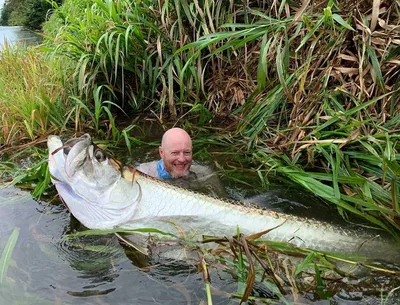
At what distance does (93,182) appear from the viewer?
2740mm

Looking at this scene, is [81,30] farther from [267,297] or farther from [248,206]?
[267,297]

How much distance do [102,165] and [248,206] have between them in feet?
3.07

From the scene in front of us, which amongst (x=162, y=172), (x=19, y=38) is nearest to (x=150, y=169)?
(x=162, y=172)

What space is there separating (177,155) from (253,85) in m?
1.53

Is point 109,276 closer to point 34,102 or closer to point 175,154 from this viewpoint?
point 175,154

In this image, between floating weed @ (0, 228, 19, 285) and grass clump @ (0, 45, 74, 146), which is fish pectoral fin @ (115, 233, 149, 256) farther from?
grass clump @ (0, 45, 74, 146)

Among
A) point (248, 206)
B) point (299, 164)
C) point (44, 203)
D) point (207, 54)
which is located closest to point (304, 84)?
point (299, 164)

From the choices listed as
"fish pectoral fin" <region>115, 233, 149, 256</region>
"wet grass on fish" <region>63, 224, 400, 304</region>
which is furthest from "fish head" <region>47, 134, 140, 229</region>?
"wet grass on fish" <region>63, 224, 400, 304</region>

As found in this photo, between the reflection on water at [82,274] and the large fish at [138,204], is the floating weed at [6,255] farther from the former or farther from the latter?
the large fish at [138,204]

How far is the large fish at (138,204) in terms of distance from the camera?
8.29 feet

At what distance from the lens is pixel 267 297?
7.22ft

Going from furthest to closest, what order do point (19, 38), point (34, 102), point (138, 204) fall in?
point (19, 38) → point (34, 102) → point (138, 204)

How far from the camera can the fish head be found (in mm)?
2705

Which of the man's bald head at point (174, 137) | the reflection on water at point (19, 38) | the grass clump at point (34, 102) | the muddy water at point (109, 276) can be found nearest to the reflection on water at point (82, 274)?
the muddy water at point (109, 276)
